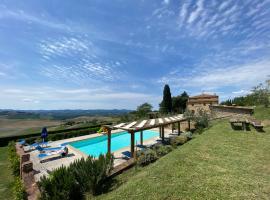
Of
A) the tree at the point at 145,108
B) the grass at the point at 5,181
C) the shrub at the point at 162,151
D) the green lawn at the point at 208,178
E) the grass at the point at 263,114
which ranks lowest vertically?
the grass at the point at 5,181

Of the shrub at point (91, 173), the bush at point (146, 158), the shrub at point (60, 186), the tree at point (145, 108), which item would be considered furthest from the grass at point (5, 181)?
the tree at point (145, 108)

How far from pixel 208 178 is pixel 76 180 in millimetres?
4597

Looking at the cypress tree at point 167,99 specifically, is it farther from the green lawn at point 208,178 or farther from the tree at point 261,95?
the green lawn at point 208,178

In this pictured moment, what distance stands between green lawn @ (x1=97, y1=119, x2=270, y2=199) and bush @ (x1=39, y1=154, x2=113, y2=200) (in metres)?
0.66

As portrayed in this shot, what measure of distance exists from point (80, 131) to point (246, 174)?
65.3ft

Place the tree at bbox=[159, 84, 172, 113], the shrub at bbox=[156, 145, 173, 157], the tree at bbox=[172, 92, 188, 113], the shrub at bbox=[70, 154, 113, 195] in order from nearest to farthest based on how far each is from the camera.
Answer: the shrub at bbox=[70, 154, 113, 195] → the shrub at bbox=[156, 145, 173, 157] → the tree at bbox=[159, 84, 172, 113] → the tree at bbox=[172, 92, 188, 113]

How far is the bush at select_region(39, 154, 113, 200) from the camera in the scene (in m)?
4.92

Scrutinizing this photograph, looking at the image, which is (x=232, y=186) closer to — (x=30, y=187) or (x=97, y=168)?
(x=97, y=168)

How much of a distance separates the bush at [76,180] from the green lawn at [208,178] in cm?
66

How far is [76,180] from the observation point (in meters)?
5.74

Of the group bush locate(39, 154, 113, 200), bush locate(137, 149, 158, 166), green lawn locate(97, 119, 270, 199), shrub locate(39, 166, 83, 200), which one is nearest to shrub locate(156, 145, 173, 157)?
bush locate(137, 149, 158, 166)

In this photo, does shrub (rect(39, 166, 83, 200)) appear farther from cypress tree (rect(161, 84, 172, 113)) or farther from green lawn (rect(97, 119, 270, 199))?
cypress tree (rect(161, 84, 172, 113))

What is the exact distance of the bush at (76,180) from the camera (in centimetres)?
492

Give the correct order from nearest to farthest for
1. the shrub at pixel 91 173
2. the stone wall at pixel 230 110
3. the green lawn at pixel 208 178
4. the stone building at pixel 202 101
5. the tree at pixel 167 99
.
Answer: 1. the green lawn at pixel 208 178
2. the shrub at pixel 91 173
3. the stone wall at pixel 230 110
4. the stone building at pixel 202 101
5. the tree at pixel 167 99
